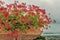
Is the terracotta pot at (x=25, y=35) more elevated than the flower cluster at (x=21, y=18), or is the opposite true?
the flower cluster at (x=21, y=18)

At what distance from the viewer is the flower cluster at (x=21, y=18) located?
3771 millimetres

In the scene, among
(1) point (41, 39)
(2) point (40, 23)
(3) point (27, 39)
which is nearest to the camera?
(3) point (27, 39)

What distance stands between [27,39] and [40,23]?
443mm

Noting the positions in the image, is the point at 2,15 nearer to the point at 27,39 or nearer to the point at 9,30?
the point at 9,30

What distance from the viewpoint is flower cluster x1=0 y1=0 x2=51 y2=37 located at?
3.77 m

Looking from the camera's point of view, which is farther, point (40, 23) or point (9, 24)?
point (40, 23)

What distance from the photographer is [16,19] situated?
385cm

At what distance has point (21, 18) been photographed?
12.8 feet

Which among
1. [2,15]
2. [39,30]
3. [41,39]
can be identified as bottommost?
[41,39]

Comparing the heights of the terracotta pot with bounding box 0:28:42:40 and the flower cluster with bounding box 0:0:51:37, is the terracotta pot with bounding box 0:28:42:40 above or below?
below

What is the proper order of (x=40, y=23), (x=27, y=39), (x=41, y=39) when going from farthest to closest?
(x=41, y=39), (x=40, y=23), (x=27, y=39)

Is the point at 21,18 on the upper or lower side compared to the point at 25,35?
upper

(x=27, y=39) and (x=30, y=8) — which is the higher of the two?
(x=30, y=8)

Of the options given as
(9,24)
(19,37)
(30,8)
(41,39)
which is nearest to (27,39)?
(19,37)
